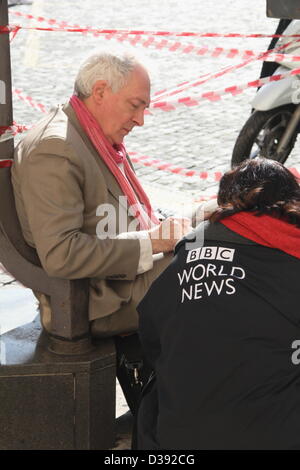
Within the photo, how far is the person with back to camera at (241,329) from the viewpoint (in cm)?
267

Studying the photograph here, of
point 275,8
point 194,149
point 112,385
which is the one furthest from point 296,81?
point 112,385

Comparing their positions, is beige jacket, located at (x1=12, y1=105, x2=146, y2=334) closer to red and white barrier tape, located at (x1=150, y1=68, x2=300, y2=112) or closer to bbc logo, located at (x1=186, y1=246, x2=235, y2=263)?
bbc logo, located at (x1=186, y1=246, x2=235, y2=263)

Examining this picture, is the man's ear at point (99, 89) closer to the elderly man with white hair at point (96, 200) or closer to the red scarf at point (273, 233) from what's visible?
the elderly man with white hair at point (96, 200)

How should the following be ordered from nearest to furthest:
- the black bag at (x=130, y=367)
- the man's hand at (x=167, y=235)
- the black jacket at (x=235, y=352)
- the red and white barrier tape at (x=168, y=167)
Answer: the black jacket at (x=235, y=352) → the man's hand at (x=167, y=235) → the black bag at (x=130, y=367) → the red and white barrier tape at (x=168, y=167)

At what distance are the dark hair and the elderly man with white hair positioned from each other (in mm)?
654

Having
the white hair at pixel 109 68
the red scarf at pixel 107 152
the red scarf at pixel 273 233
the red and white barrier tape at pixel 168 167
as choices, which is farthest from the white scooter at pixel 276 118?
the red scarf at pixel 273 233

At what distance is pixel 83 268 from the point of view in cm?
329

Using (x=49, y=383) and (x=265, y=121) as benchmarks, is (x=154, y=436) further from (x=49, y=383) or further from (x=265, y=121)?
(x=265, y=121)

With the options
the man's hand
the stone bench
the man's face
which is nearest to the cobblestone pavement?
the man's face

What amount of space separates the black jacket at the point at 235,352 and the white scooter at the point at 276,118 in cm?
374

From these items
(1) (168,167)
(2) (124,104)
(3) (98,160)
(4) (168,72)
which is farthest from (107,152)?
(4) (168,72)

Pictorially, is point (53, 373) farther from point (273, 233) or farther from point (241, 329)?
point (273, 233)

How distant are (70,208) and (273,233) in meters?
0.84

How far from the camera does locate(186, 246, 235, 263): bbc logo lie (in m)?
2.74
